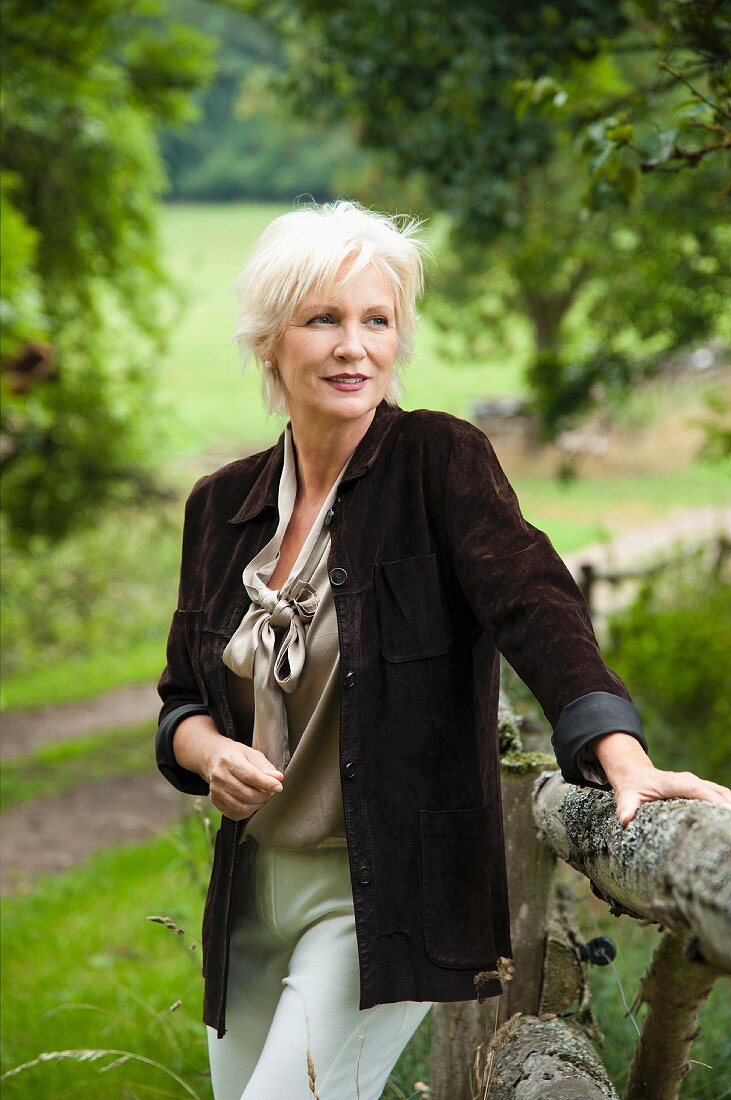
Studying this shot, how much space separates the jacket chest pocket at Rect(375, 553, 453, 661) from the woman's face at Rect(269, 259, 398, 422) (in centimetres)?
30

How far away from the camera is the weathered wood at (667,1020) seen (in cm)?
201

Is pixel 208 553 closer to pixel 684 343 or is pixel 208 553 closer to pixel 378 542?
pixel 378 542

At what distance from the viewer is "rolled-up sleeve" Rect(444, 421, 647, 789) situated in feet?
5.61

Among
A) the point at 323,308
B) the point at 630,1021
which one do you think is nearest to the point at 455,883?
the point at 323,308

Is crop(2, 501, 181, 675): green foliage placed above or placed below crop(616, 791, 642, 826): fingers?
above

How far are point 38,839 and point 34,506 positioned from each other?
416 centimetres

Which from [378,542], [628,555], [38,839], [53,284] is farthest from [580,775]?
[628,555]

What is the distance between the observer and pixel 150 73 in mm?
8203

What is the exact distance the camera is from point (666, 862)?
145 cm

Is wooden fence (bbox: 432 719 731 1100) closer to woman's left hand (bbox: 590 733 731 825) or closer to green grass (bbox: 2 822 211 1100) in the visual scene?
woman's left hand (bbox: 590 733 731 825)

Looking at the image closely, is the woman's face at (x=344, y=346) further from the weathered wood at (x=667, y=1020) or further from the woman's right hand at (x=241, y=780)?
the weathered wood at (x=667, y=1020)

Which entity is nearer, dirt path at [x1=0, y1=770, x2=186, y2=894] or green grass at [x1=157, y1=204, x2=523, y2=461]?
dirt path at [x1=0, y1=770, x2=186, y2=894]

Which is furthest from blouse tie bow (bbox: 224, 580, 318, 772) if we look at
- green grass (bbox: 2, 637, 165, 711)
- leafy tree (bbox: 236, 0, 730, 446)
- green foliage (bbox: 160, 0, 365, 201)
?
green foliage (bbox: 160, 0, 365, 201)

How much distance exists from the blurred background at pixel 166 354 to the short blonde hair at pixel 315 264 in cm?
13
